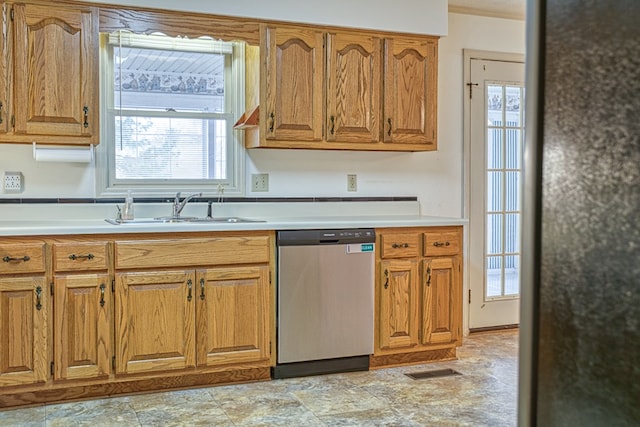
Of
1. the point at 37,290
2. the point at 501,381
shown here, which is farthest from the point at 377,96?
the point at 37,290

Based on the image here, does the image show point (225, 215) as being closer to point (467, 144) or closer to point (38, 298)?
point (38, 298)

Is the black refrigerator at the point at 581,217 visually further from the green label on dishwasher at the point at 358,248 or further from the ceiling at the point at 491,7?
the ceiling at the point at 491,7

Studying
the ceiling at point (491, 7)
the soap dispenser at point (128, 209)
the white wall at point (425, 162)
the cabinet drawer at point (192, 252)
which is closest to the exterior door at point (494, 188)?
the white wall at point (425, 162)

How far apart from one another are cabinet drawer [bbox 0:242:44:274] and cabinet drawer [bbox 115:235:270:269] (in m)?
0.35

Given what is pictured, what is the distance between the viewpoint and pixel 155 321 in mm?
Answer: 3205

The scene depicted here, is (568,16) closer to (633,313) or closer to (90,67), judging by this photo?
(633,313)

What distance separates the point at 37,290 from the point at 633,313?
2957 mm

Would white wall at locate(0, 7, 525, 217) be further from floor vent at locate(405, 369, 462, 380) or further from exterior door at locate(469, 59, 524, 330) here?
floor vent at locate(405, 369, 462, 380)

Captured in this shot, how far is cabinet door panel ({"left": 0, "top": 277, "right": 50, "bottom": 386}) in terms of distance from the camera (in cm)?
296

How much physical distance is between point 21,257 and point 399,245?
79.9 inches

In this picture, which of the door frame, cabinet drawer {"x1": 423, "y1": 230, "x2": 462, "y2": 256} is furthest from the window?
the door frame

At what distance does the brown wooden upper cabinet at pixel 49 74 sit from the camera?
10.4ft

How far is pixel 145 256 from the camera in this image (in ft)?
10.4

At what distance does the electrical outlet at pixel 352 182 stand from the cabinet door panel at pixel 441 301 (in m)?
0.75
